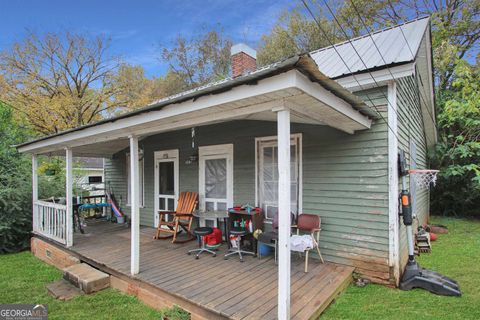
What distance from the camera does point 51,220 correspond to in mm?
6121

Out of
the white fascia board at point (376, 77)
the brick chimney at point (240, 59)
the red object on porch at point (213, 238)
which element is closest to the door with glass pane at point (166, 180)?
the red object on porch at point (213, 238)

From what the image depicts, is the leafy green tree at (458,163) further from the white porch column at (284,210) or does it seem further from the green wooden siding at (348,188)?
the white porch column at (284,210)

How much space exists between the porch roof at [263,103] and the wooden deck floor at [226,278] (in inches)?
78.6

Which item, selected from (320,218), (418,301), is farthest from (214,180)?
(418,301)

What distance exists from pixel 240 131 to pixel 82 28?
596 inches

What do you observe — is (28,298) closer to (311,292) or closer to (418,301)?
(311,292)

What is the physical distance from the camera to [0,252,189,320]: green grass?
10.9 ft

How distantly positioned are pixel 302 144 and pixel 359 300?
93.8 inches

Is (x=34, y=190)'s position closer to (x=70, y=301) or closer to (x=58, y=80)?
(x=70, y=301)

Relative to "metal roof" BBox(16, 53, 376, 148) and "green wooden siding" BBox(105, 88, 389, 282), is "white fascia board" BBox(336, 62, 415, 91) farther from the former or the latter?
"metal roof" BBox(16, 53, 376, 148)

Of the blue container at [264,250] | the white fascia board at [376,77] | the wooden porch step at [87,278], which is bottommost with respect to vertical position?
the wooden porch step at [87,278]

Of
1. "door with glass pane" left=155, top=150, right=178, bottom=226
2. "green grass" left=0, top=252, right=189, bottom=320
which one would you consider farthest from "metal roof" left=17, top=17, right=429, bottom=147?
"green grass" left=0, top=252, right=189, bottom=320

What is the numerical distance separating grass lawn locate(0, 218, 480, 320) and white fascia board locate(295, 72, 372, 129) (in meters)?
2.22

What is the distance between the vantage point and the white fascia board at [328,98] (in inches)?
84.9
